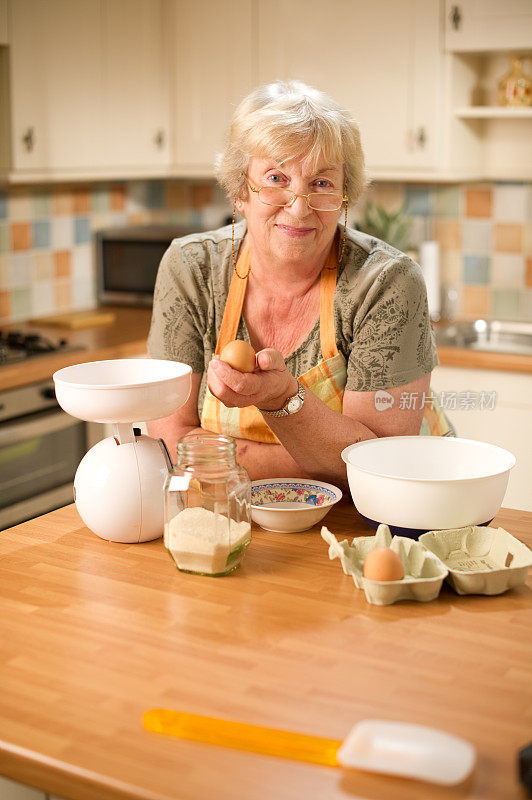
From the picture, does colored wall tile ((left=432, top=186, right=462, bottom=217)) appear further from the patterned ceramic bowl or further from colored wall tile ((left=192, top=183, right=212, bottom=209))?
the patterned ceramic bowl

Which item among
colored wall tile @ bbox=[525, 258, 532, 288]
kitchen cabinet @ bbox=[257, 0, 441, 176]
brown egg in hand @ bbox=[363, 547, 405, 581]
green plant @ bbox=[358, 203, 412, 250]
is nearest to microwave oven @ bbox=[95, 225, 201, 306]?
green plant @ bbox=[358, 203, 412, 250]

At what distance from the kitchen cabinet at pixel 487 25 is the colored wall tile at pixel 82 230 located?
60.6 inches

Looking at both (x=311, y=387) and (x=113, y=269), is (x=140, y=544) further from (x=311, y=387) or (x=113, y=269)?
(x=113, y=269)

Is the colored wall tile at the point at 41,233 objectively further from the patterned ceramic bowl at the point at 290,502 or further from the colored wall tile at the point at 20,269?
the patterned ceramic bowl at the point at 290,502

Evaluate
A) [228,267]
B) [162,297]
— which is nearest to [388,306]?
[228,267]

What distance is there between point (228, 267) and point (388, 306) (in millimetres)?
315

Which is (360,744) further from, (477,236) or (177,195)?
(177,195)

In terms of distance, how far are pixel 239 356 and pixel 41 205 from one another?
Result: 7.86 ft

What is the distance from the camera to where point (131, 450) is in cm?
136

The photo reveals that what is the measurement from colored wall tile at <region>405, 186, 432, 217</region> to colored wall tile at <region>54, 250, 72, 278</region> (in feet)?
4.33

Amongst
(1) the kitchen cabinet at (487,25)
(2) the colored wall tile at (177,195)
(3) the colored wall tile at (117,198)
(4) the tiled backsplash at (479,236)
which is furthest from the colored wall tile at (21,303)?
(1) the kitchen cabinet at (487,25)

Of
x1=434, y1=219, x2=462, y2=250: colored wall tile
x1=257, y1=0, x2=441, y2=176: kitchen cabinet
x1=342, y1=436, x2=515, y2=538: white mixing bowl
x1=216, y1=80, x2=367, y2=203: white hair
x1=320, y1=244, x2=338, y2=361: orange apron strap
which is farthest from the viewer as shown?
x1=434, y1=219, x2=462, y2=250: colored wall tile

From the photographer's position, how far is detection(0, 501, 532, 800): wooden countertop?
0.85 m

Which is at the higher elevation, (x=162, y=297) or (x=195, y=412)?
(x=162, y=297)
